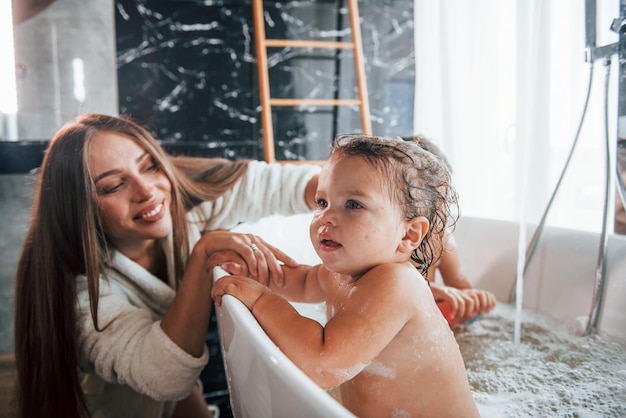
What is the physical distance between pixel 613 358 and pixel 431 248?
0.64 m

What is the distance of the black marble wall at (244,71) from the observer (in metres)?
2.10

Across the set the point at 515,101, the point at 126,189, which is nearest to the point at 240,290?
the point at 126,189

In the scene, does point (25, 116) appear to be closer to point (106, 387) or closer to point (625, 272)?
point (106, 387)

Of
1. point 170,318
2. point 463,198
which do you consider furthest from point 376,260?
point 463,198

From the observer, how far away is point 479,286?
1.75 meters

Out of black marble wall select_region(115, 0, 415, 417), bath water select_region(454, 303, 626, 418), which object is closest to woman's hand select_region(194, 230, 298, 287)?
bath water select_region(454, 303, 626, 418)

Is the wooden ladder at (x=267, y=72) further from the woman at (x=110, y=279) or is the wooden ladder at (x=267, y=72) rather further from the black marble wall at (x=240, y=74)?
the woman at (x=110, y=279)

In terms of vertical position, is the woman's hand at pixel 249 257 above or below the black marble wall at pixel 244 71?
below

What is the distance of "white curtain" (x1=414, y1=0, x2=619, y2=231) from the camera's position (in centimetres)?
160

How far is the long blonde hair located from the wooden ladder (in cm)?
103

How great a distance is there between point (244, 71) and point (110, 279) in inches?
53.3

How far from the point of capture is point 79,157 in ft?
3.55

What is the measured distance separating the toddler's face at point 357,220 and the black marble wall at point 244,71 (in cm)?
153

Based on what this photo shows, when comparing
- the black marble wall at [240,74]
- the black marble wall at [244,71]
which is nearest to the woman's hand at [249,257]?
the black marble wall at [240,74]
